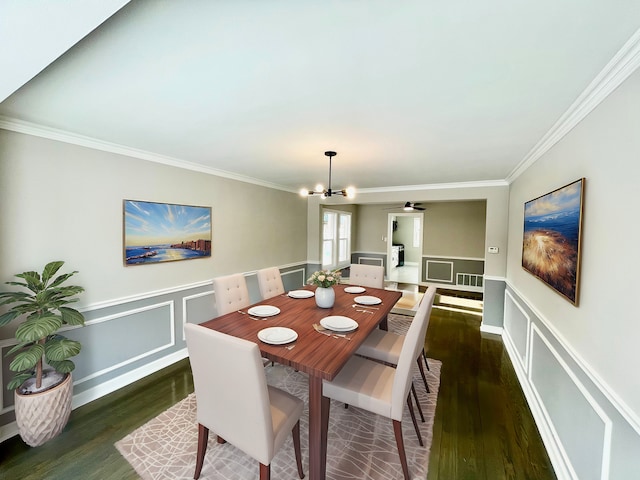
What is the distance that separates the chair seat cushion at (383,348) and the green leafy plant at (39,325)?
7.24 feet

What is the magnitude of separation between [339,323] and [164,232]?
2.16m

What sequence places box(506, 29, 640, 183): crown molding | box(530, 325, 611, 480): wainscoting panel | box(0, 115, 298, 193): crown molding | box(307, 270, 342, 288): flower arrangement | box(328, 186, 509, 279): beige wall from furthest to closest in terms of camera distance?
1. box(328, 186, 509, 279): beige wall
2. box(307, 270, 342, 288): flower arrangement
3. box(0, 115, 298, 193): crown molding
4. box(530, 325, 611, 480): wainscoting panel
5. box(506, 29, 640, 183): crown molding

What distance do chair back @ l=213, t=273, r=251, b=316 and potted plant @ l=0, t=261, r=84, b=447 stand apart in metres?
1.06

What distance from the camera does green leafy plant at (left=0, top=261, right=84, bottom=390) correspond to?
67.1 inches

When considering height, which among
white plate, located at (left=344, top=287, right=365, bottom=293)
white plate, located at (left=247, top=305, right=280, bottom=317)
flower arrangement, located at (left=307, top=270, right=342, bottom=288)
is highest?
flower arrangement, located at (left=307, top=270, right=342, bottom=288)

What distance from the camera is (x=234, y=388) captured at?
139 cm

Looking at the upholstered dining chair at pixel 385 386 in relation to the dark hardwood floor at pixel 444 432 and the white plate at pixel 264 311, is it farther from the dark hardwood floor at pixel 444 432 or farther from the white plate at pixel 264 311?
the white plate at pixel 264 311

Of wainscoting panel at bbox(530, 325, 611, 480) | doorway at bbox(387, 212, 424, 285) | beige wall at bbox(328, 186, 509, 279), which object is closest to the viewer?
wainscoting panel at bbox(530, 325, 611, 480)

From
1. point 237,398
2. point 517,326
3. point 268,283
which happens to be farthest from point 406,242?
point 237,398

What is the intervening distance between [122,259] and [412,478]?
2.96 metres

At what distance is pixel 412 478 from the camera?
1678mm

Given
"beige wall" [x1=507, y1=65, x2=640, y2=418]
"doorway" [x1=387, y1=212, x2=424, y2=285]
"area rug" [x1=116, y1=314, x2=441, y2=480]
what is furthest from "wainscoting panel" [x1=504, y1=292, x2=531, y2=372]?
"doorway" [x1=387, y1=212, x2=424, y2=285]

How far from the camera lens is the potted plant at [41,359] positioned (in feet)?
5.70

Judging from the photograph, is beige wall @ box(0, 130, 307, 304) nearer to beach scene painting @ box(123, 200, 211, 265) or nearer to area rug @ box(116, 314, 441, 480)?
beach scene painting @ box(123, 200, 211, 265)
